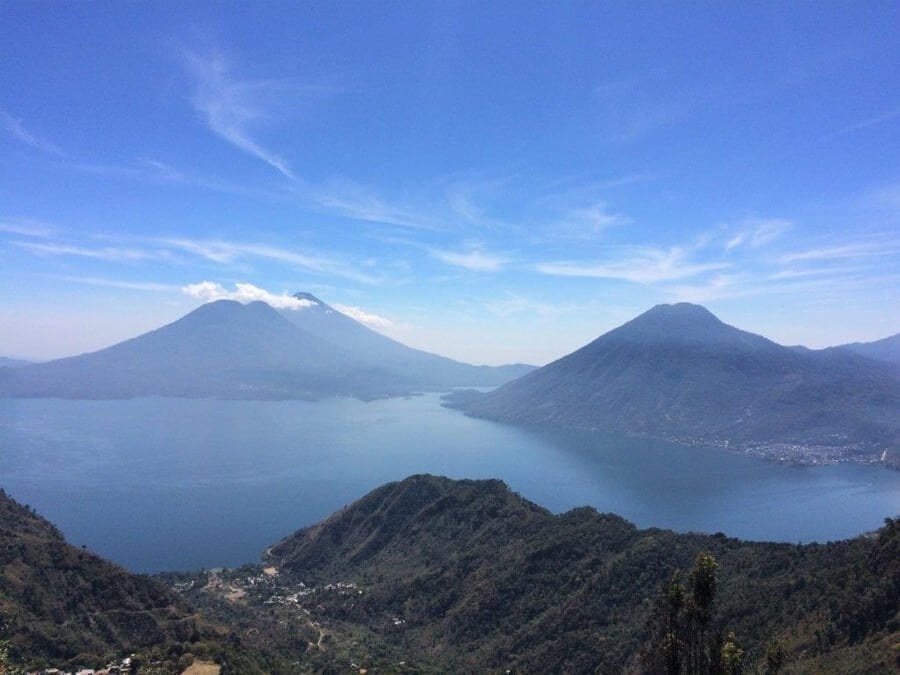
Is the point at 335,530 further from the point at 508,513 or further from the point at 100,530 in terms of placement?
the point at 100,530

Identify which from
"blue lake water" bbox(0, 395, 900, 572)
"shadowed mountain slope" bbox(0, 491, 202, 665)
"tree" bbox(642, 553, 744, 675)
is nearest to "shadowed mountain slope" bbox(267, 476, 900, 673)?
"tree" bbox(642, 553, 744, 675)

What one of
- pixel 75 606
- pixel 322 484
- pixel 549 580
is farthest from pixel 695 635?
pixel 322 484

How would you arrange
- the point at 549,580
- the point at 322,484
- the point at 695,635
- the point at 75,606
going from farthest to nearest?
the point at 322,484 < the point at 549,580 < the point at 75,606 < the point at 695,635

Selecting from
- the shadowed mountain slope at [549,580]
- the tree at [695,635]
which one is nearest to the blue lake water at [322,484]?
the shadowed mountain slope at [549,580]

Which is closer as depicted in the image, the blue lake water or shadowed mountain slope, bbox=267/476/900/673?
shadowed mountain slope, bbox=267/476/900/673

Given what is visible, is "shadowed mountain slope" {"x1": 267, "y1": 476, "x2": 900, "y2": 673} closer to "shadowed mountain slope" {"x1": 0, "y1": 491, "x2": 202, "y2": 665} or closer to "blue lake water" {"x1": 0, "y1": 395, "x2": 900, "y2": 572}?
"shadowed mountain slope" {"x1": 0, "y1": 491, "x2": 202, "y2": 665}

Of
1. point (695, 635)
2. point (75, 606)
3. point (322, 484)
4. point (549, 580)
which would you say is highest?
point (695, 635)

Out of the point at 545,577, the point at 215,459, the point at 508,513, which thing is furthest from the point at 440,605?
the point at 215,459

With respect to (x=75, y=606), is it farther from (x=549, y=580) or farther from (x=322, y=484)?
(x=322, y=484)
